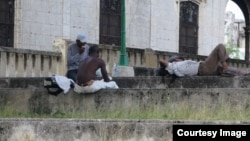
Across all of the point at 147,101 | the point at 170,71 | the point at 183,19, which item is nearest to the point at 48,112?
the point at 147,101

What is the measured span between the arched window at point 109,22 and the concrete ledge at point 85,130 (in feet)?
50.5

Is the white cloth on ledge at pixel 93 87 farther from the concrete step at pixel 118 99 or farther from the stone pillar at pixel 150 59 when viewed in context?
the stone pillar at pixel 150 59

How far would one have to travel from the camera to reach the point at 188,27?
94.8ft

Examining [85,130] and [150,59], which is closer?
[85,130]

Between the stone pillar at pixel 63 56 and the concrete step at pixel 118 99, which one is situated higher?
the stone pillar at pixel 63 56

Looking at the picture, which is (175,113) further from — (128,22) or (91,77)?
(128,22)

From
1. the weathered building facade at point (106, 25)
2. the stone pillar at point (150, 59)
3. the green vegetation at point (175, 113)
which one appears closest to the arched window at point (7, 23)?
the weathered building facade at point (106, 25)

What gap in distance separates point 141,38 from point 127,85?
1139 centimetres

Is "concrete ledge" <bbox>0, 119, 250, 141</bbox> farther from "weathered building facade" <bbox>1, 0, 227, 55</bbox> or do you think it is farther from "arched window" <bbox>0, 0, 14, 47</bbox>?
"weathered building facade" <bbox>1, 0, 227, 55</bbox>

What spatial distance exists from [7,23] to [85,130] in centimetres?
1337

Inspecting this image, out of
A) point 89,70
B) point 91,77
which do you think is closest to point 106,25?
point 89,70

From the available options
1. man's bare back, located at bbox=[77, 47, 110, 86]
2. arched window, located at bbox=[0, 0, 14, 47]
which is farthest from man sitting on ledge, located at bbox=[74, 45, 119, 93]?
arched window, located at bbox=[0, 0, 14, 47]

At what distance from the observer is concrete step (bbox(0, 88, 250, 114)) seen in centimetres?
1098

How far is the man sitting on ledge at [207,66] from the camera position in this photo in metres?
13.8
